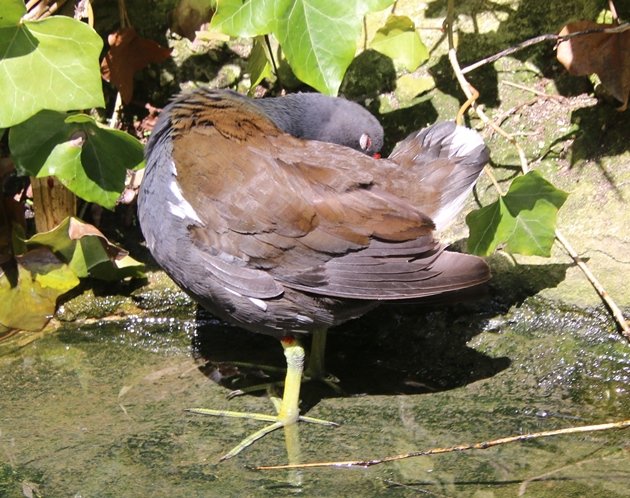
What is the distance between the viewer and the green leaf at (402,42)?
386cm

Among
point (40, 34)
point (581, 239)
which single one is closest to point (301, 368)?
point (581, 239)

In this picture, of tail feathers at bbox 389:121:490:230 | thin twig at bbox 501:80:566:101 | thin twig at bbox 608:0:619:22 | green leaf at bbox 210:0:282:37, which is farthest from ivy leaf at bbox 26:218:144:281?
thin twig at bbox 608:0:619:22

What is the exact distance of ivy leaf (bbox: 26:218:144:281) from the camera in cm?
367

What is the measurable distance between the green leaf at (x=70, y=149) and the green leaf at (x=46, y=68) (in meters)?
0.29

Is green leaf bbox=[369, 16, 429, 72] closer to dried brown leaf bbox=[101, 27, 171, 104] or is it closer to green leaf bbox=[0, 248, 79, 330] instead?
dried brown leaf bbox=[101, 27, 171, 104]

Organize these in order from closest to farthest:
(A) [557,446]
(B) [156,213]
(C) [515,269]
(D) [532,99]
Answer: (A) [557,446] < (B) [156,213] < (C) [515,269] < (D) [532,99]

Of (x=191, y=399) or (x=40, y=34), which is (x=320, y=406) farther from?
(x=40, y=34)

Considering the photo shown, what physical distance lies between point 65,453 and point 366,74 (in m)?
2.20

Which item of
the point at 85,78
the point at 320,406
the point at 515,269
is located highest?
the point at 85,78

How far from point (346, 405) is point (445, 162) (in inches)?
35.5

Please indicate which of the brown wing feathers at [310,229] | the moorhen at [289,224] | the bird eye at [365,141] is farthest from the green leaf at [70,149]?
the bird eye at [365,141]

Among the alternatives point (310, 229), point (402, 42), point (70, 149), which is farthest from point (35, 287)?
point (402, 42)

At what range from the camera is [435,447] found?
8.97 feet

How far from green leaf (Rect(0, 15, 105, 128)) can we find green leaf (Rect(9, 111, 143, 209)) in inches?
11.5
